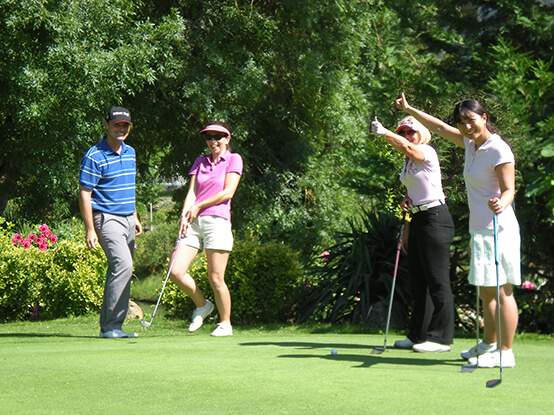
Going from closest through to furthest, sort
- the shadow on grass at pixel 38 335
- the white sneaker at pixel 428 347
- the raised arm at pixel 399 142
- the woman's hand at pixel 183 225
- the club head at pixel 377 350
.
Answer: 1. the raised arm at pixel 399 142
2. the club head at pixel 377 350
3. the white sneaker at pixel 428 347
4. the woman's hand at pixel 183 225
5. the shadow on grass at pixel 38 335

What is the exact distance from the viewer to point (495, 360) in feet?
17.4

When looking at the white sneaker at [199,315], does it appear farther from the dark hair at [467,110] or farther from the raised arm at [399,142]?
the dark hair at [467,110]

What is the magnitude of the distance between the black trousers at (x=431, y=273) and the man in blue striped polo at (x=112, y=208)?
105 inches

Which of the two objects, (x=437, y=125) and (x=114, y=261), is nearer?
(x=437, y=125)

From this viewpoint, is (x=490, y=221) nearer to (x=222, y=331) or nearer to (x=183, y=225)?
(x=183, y=225)

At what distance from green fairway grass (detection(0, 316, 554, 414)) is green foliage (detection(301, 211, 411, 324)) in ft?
6.93

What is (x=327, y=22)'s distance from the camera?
15.0 metres

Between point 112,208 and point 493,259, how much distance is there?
3.53 m

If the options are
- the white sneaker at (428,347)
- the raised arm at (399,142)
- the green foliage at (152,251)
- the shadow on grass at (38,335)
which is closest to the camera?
the raised arm at (399,142)

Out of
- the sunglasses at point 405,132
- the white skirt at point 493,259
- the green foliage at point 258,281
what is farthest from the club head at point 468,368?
the green foliage at point 258,281

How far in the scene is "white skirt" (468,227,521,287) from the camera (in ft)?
16.6

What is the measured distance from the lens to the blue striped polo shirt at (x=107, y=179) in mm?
6801

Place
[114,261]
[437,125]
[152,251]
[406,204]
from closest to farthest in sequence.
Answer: [437,125]
[406,204]
[114,261]
[152,251]

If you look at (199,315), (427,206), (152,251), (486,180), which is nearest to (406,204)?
(427,206)
